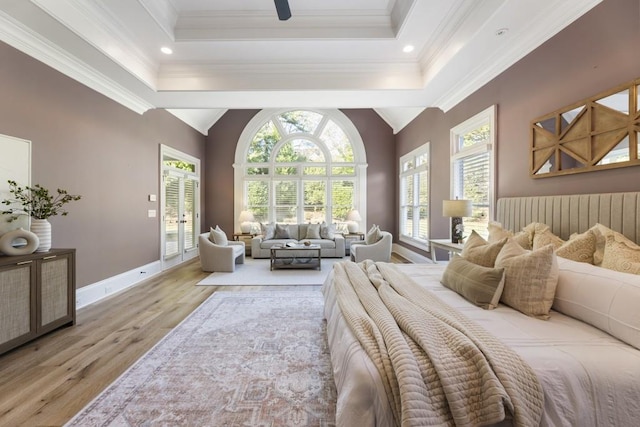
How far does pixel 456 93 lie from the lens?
415cm

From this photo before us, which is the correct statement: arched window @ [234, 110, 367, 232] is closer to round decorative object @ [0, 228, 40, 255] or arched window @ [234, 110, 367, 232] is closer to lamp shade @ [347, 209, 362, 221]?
lamp shade @ [347, 209, 362, 221]

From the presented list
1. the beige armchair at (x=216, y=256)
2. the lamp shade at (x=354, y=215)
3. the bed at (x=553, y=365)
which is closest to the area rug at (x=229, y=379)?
the bed at (x=553, y=365)

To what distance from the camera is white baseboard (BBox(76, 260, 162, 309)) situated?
11.3 ft

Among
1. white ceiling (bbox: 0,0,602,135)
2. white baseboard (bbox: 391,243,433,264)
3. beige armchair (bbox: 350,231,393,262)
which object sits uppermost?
white ceiling (bbox: 0,0,602,135)

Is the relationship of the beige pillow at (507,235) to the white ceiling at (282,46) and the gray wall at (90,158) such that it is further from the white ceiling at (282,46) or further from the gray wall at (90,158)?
the gray wall at (90,158)

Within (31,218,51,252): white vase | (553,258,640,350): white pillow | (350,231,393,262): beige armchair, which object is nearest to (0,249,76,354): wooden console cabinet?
(31,218,51,252): white vase

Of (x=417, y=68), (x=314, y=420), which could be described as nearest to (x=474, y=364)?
(x=314, y=420)

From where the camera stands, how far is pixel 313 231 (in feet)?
22.5

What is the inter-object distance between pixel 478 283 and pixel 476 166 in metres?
2.69

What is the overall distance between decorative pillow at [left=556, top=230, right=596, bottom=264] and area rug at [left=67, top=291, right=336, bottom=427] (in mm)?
1867

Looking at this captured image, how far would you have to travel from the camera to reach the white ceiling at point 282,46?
265 cm

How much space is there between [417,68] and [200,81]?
314 cm

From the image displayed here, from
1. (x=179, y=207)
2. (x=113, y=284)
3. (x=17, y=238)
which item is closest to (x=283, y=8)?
(x=17, y=238)

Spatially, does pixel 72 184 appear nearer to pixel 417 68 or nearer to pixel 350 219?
pixel 417 68
